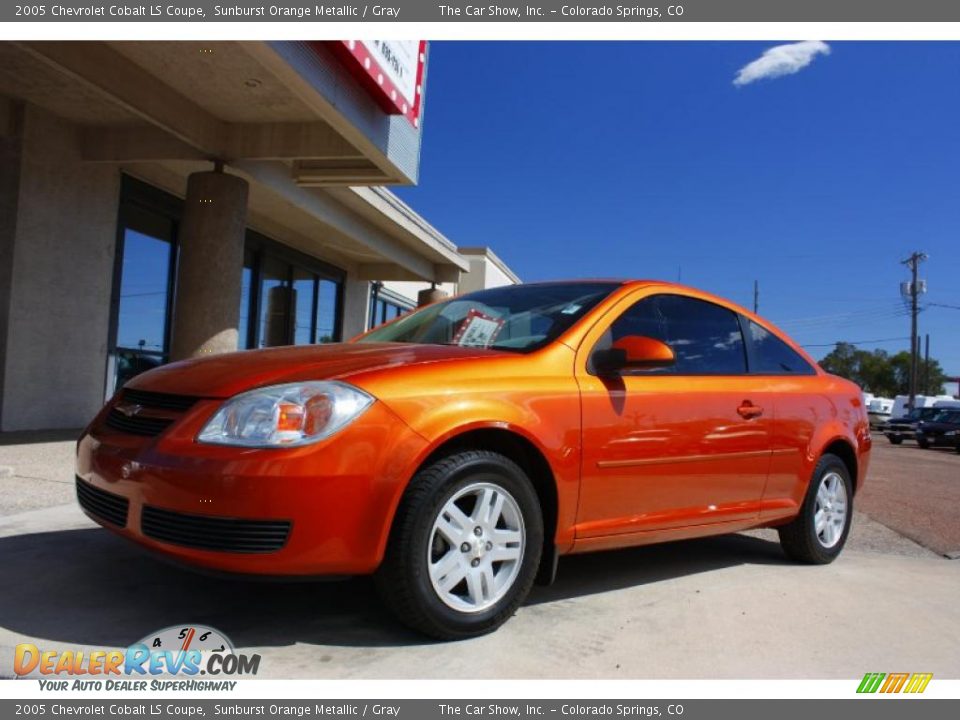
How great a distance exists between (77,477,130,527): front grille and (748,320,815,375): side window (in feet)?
10.8

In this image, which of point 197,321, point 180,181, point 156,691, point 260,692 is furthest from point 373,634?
point 180,181

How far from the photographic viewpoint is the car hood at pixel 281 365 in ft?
9.41

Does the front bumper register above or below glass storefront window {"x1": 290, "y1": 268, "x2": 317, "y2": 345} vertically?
below

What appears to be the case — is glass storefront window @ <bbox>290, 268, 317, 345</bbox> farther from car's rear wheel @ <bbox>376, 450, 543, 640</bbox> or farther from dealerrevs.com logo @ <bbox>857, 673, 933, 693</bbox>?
dealerrevs.com logo @ <bbox>857, 673, 933, 693</bbox>

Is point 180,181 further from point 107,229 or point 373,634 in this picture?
point 373,634

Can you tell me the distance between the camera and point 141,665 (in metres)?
2.58

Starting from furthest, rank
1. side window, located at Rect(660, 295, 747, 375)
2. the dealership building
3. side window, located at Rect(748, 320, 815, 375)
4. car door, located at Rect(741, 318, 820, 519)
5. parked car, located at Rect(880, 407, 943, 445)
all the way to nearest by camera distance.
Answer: parked car, located at Rect(880, 407, 943, 445)
the dealership building
side window, located at Rect(748, 320, 815, 375)
car door, located at Rect(741, 318, 820, 519)
side window, located at Rect(660, 295, 747, 375)

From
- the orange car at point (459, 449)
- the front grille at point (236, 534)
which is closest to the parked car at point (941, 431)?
the orange car at point (459, 449)

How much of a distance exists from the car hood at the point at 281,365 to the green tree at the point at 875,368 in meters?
88.9

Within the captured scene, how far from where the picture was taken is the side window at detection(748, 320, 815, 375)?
14.7 ft

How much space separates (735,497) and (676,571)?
595mm

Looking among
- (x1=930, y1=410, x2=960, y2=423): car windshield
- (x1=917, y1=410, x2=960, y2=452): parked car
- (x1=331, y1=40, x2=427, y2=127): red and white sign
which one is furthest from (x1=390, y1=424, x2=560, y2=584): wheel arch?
(x1=930, y1=410, x2=960, y2=423): car windshield

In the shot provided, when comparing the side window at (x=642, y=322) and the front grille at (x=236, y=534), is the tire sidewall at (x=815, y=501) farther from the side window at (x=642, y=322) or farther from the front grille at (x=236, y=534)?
the front grille at (x=236, y=534)
